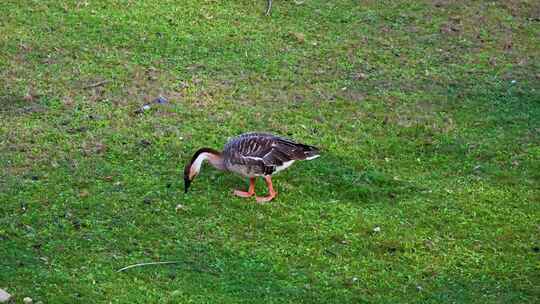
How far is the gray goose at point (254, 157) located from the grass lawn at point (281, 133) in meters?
0.32

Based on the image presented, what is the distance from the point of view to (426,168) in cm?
1052

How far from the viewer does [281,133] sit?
36.7 ft

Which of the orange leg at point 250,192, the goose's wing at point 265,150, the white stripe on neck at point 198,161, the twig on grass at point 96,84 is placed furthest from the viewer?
the twig on grass at point 96,84

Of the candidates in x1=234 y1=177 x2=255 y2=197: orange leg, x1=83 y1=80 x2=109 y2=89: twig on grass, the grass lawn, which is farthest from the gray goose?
x1=83 y1=80 x2=109 y2=89: twig on grass

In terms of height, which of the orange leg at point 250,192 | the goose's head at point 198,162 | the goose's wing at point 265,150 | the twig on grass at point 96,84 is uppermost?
the goose's wing at point 265,150

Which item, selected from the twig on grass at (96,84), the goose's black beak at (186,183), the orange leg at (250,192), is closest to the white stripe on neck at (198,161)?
the goose's black beak at (186,183)

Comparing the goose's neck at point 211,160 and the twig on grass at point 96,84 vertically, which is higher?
the goose's neck at point 211,160

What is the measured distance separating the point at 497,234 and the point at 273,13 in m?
7.34

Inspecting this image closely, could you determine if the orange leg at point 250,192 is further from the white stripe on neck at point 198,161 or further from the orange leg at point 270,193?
the white stripe on neck at point 198,161

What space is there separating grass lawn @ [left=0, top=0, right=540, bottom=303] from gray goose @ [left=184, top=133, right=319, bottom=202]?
325 mm

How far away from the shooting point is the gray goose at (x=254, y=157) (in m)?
9.37

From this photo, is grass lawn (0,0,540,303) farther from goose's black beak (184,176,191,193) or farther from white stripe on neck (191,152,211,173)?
white stripe on neck (191,152,211,173)

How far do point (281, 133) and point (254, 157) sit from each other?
6.21 ft

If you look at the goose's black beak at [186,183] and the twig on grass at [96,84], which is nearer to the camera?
the goose's black beak at [186,183]
